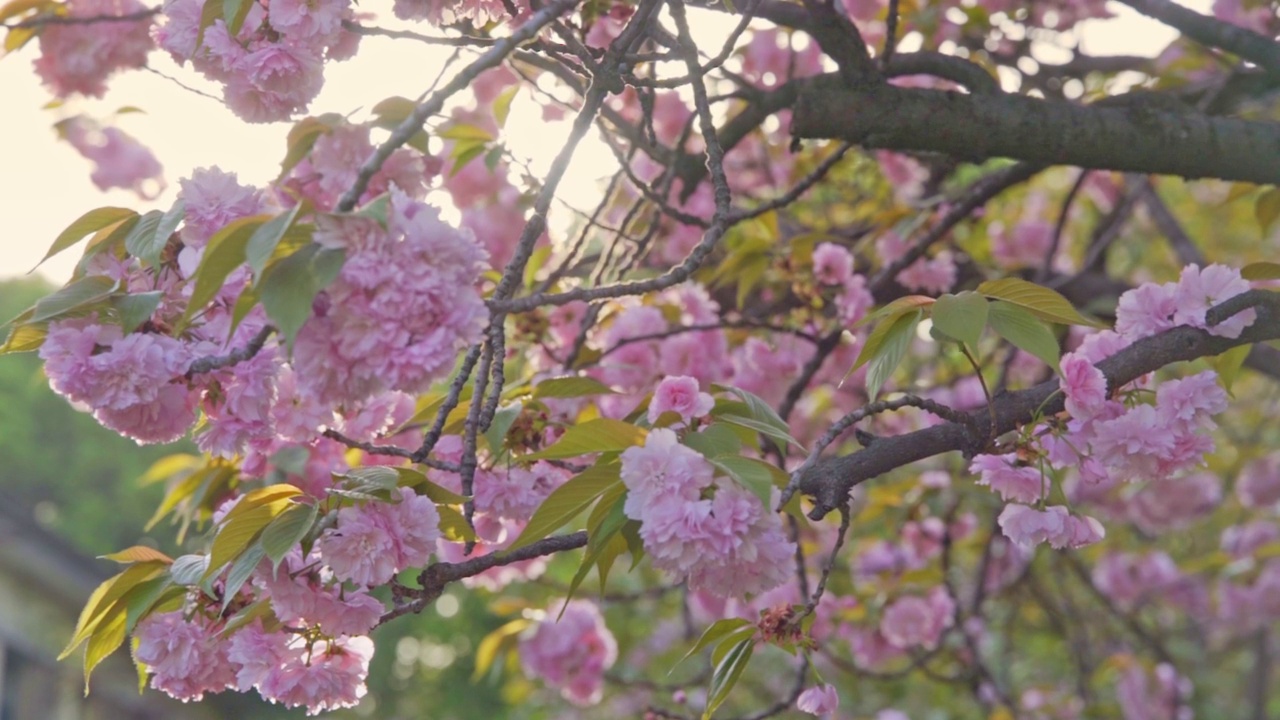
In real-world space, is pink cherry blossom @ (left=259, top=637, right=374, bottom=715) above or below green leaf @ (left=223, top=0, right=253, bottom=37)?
below

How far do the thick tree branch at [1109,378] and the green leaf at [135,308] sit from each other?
0.68 metres

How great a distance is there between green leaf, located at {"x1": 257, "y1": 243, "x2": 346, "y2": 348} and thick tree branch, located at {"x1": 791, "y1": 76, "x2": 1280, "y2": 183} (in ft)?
3.15

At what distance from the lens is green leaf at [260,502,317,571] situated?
3.25 feet

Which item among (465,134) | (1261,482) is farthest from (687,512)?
(1261,482)

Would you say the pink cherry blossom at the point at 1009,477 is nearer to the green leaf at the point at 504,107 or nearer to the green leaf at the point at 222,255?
the green leaf at the point at 222,255

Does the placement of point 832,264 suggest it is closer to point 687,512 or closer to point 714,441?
point 714,441

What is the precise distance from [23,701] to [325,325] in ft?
22.1

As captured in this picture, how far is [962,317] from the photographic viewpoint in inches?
39.8

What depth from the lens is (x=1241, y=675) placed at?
606cm

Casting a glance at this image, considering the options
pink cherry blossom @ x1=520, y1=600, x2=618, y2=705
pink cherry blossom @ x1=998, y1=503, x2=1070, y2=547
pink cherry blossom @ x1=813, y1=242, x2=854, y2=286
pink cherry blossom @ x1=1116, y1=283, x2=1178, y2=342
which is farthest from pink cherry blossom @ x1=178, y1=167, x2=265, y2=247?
pink cherry blossom @ x1=520, y1=600, x2=618, y2=705

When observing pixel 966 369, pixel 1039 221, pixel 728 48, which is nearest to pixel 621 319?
pixel 728 48

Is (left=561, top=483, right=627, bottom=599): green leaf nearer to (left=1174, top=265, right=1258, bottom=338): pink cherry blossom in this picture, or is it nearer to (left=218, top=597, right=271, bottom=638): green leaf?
(left=218, top=597, right=271, bottom=638): green leaf

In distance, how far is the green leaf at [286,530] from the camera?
991mm

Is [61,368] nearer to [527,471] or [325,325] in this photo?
[325,325]
